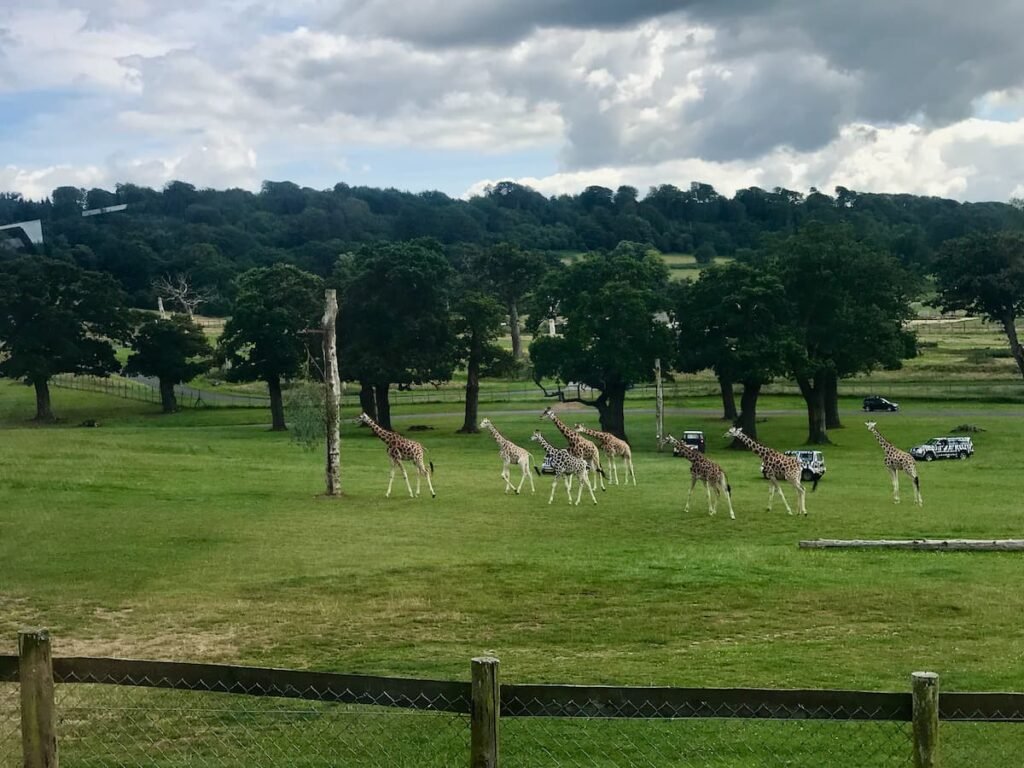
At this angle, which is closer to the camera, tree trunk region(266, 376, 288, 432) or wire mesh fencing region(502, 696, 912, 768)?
wire mesh fencing region(502, 696, 912, 768)

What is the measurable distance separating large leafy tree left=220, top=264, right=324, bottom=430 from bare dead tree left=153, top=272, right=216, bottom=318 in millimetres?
59517

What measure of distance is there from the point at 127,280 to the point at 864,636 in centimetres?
13176

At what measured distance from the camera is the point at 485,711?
740cm

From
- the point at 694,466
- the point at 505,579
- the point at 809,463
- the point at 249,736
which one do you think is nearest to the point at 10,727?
the point at 249,736

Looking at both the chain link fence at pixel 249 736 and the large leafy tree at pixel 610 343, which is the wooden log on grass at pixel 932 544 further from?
the large leafy tree at pixel 610 343

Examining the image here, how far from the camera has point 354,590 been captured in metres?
21.0

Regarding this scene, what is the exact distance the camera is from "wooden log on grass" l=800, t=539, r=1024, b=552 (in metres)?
Answer: 25.3

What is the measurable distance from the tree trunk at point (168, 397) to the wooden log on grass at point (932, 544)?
66.8 meters

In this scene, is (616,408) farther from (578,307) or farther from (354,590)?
(354,590)

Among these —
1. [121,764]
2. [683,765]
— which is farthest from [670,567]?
[121,764]

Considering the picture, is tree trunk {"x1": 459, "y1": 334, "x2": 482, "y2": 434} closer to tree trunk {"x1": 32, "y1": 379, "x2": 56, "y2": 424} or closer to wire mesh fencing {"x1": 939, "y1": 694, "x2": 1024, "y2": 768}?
tree trunk {"x1": 32, "y1": 379, "x2": 56, "y2": 424}

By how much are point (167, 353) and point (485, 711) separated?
80.2 meters

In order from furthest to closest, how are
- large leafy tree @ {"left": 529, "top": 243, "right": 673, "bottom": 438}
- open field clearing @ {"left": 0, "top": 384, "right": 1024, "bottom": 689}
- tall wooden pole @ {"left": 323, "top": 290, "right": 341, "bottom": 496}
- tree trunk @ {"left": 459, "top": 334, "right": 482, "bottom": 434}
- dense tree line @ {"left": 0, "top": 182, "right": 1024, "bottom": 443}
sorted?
tree trunk @ {"left": 459, "top": 334, "right": 482, "bottom": 434}, dense tree line @ {"left": 0, "top": 182, "right": 1024, "bottom": 443}, large leafy tree @ {"left": 529, "top": 243, "right": 673, "bottom": 438}, tall wooden pole @ {"left": 323, "top": 290, "right": 341, "bottom": 496}, open field clearing @ {"left": 0, "top": 384, "right": 1024, "bottom": 689}

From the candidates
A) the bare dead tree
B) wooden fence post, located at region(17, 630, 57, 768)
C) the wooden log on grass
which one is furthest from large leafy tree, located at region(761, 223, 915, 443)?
the bare dead tree
